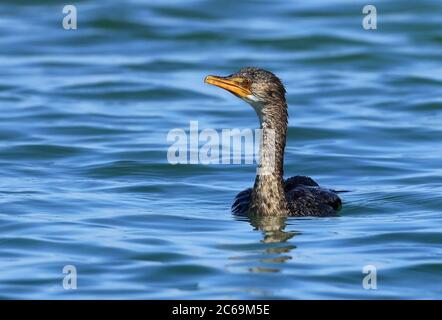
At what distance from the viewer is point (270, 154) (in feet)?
50.4

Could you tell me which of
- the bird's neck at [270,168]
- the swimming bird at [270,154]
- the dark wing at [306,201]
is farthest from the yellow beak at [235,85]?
the dark wing at [306,201]

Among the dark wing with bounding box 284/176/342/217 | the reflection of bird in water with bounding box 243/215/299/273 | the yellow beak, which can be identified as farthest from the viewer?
the dark wing with bounding box 284/176/342/217

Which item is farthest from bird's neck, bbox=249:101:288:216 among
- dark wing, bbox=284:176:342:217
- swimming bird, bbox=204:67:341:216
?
dark wing, bbox=284:176:342:217

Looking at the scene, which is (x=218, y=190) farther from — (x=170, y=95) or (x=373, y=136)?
(x=170, y=95)

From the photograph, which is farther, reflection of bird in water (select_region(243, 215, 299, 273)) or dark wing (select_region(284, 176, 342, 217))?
dark wing (select_region(284, 176, 342, 217))

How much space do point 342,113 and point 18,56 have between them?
291 inches

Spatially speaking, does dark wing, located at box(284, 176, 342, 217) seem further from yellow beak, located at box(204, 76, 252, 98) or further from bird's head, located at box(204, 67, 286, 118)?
yellow beak, located at box(204, 76, 252, 98)

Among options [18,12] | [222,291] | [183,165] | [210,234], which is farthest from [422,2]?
[222,291]

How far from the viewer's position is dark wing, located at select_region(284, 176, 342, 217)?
1538 cm

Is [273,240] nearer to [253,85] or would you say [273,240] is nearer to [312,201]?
[312,201]

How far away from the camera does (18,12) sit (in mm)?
30312

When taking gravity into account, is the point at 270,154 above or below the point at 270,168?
above

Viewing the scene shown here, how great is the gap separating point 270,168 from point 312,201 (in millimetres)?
624

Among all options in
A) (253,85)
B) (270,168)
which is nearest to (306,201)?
(270,168)
